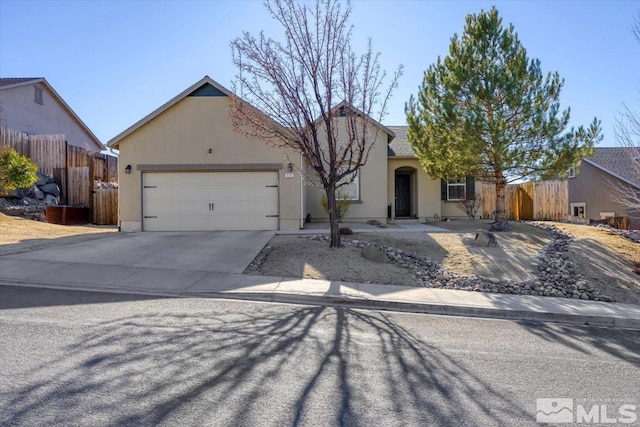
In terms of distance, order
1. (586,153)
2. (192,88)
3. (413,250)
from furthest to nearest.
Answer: (192,88) < (586,153) < (413,250)

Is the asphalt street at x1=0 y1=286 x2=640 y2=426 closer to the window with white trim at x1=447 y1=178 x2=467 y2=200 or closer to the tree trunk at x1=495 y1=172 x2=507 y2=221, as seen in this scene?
the tree trunk at x1=495 y1=172 x2=507 y2=221

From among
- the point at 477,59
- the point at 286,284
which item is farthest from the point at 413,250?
the point at 477,59

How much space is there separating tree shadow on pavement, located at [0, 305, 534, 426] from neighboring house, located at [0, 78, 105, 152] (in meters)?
24.2

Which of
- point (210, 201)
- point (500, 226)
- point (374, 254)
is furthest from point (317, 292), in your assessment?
point (500, 226)

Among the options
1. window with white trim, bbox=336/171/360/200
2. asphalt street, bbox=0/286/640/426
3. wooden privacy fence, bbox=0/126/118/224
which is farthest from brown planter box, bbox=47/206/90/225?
asphalt street, bbox=0/286/640/426

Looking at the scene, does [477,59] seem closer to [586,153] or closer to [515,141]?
[515,141]

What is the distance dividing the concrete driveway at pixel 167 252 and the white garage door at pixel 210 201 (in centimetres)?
135

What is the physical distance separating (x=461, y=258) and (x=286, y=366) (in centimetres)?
740

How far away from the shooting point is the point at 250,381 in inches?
152

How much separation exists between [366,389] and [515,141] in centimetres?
1153

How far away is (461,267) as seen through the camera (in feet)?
32.1

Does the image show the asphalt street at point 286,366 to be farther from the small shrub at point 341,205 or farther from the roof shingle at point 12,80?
the roof shingle at point 12,80

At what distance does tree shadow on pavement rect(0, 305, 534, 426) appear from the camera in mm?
3275

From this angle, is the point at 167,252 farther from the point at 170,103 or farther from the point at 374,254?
the point at 170,103
